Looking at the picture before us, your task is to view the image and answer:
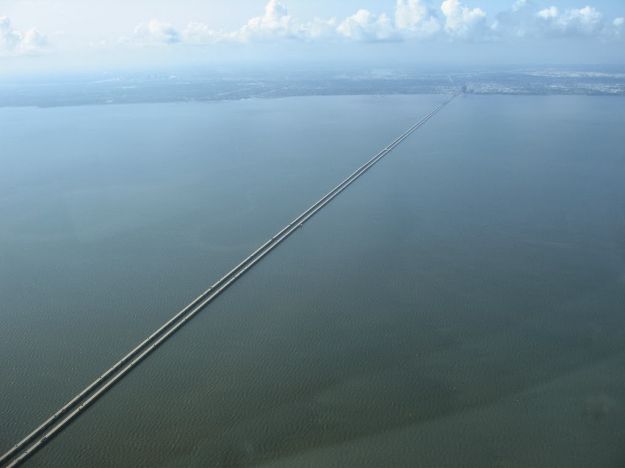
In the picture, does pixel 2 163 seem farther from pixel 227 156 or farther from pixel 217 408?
pixel 217 408

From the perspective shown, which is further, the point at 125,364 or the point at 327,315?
the point at 327,315

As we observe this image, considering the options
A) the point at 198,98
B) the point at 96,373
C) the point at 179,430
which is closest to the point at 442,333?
the point at 179,430

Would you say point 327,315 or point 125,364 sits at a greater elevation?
point 327,315

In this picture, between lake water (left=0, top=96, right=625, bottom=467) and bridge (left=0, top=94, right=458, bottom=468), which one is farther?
lake water (left=0, top=96, right=625, bottom=467)

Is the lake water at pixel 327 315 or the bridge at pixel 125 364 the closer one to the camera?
the bridge at pixel 125 364
